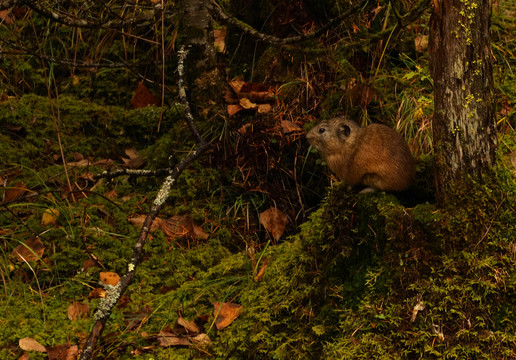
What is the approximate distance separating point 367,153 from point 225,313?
4.81ft

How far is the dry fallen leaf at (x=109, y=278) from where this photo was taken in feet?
15.9

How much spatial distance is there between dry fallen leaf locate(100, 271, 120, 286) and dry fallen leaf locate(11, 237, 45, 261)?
64 cm

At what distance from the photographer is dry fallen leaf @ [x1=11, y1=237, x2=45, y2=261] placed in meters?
5.13

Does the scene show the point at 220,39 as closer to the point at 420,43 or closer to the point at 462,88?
the point at 420,43

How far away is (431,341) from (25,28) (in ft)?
20.7

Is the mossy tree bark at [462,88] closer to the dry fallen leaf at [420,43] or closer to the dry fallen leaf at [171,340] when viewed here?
the dry fallen leaf at [171,340]

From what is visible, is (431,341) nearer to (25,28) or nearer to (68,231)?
(68,231)

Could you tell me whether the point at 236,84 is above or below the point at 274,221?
above

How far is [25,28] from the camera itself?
7.59 m

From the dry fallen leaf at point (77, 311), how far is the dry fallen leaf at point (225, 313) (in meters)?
0.97

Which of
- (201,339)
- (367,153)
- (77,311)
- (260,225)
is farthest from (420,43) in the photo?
(77,311)

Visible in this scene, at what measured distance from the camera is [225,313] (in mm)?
4367

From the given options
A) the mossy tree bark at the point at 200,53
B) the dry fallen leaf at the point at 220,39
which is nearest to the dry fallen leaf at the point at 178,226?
the mossy tree bark at the point at 200,53

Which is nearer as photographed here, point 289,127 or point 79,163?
point 289,127
